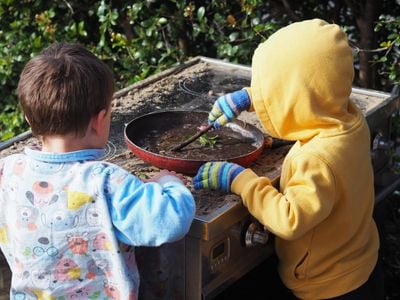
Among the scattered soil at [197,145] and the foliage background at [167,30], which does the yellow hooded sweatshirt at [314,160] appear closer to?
the scattered soil at [197,145]

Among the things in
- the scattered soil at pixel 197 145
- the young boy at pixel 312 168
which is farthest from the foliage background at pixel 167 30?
the young boy at pixel 312 168

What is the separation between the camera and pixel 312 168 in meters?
2.01

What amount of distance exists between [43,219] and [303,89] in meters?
0.77

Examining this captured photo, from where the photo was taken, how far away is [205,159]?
229 cm

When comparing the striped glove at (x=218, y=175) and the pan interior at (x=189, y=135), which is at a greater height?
the striped glove at (x=218, y=175)

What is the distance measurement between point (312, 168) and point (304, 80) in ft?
0.79

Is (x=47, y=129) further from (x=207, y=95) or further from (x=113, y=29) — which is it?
(x=113, y=29)

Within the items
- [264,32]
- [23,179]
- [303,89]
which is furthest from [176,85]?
[23,179]

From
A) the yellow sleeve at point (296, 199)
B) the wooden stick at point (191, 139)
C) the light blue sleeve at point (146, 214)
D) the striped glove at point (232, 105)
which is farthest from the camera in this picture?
the wooden stick at point (191, 139)

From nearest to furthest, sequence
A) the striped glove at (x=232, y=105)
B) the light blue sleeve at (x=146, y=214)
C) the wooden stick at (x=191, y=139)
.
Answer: the light blue sleeve at (x=146, y=214)
the striped glove at (x=232, y=105)
the wooden stick at (x=191, y=139)

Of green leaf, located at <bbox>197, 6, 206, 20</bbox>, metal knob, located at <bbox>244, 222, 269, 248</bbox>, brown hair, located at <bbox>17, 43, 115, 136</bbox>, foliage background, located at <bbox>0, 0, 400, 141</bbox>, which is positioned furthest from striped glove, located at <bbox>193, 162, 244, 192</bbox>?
green leaf, located at <bbox>197, 6, 206, 20</bbox>

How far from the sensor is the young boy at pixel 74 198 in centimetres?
182

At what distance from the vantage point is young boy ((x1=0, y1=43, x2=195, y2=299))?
182 centimetres

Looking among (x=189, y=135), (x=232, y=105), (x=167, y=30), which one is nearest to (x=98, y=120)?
(x=232, y=105)
